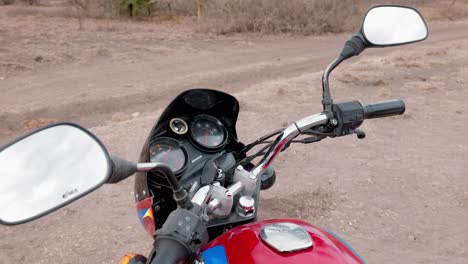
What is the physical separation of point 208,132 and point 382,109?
660 mm

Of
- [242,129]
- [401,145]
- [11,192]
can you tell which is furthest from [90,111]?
[11,192]

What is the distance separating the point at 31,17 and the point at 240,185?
16437mm

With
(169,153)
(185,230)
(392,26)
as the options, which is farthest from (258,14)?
(185,230)

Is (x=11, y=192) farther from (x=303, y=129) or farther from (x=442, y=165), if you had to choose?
(x=442, y=165)

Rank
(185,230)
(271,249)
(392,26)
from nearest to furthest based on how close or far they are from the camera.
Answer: (185,230) < (271,249) < (392,26)

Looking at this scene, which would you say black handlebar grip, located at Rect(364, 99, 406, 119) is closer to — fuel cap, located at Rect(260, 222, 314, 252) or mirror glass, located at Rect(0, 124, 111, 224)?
fuel cap, located at Rect(260, 222, 314, 252)

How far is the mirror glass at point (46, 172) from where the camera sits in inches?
40.8

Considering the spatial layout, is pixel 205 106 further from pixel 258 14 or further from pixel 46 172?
pixel 258 14

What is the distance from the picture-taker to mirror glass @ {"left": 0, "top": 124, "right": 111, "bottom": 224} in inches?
40.8

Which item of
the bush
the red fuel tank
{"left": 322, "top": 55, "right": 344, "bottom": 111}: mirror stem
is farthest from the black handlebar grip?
the bush

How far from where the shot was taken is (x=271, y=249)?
1458 mm

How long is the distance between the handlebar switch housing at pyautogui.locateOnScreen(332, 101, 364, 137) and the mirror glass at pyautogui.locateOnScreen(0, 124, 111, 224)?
35.0 inches

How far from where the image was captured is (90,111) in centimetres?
774

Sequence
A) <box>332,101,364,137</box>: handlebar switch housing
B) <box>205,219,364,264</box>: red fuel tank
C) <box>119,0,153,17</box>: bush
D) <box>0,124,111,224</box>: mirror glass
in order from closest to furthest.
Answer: <box>0,124,111,224</box>: mirror glass → <box>205,219,364,264</box>: red fuel tank → <box>332,101,364,137</box>: handlebar switch housing → <box>119,0,153,17</box>: bush
